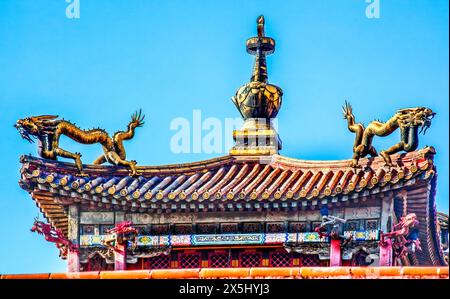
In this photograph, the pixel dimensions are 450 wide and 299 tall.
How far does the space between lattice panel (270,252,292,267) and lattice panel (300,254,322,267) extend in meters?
0.32

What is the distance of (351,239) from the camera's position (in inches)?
1312

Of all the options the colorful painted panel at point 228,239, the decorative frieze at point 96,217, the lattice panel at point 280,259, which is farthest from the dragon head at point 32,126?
the lattice panel at point 280,259

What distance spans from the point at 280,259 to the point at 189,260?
2.01 metres

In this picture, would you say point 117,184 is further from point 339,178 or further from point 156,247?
point 339,178

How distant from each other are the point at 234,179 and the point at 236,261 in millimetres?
2151

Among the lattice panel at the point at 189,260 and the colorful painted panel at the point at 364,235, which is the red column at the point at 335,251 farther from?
the lattice panel at the point at 189,260

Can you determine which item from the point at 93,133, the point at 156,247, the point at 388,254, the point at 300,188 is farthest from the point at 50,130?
the point at 388,254

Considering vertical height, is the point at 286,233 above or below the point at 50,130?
below

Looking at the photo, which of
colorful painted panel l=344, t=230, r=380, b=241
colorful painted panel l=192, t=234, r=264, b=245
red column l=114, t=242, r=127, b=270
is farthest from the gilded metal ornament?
red column l=114, t=242, r=127, b=270

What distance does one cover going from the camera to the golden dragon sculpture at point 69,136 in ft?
114

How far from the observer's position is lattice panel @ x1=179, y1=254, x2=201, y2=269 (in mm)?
34344

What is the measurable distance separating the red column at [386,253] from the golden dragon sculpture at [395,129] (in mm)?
1664

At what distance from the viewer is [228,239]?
3422 cm

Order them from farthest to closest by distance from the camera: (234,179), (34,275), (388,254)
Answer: (234,179), (388,254), (34,275)
